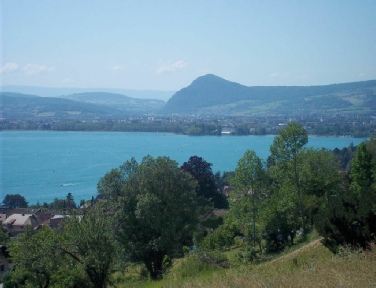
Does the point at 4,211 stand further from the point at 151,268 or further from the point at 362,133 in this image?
the point at 362,133

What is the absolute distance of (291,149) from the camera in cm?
1451

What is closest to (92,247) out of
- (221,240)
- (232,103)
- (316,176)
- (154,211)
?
(154,211)

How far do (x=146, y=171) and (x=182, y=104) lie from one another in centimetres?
17692

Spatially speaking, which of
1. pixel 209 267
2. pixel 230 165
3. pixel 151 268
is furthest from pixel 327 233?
pixel 230 165

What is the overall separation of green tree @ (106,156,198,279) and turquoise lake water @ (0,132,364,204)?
25115 mm

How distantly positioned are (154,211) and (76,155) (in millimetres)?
54216

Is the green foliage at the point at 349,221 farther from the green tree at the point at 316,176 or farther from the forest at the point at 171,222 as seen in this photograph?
the green tree at the point at 316,176

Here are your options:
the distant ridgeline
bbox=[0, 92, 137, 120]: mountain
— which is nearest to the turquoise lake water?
bbox=[0, 92, 137, 120]: mountain

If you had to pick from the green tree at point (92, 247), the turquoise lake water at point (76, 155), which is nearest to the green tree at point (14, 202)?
the turquoise lake water at point (76, 155)

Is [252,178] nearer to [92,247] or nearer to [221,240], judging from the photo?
[221,240]

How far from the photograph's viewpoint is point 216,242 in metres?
15.7

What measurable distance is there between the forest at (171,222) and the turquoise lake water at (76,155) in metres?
22.0

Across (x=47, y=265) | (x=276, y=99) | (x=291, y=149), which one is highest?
(x=276, y=99)

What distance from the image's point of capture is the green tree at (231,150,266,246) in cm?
1445
